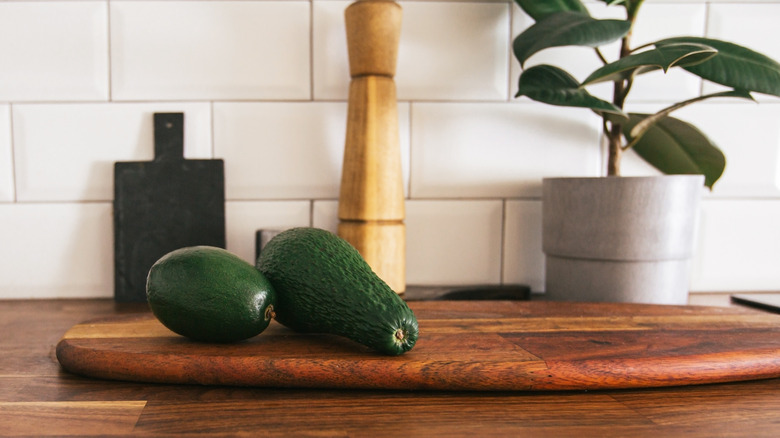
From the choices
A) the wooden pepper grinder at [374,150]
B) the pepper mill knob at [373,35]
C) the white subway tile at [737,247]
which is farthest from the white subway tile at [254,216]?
the white subway tile at [737,247]

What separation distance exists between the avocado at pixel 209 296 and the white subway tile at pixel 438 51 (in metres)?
0.40

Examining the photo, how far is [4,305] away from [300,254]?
55cm

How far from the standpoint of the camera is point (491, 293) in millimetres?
739

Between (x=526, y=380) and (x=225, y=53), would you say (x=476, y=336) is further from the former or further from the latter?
(x=225, y=53)

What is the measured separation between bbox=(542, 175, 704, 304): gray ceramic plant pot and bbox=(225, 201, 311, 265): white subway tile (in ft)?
1.23

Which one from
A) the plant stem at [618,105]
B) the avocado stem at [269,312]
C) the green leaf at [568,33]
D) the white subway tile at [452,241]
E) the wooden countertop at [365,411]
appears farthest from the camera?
the white subway tile at [452,241]

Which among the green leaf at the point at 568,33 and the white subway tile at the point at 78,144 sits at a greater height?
the green leaf at the point at 568,33

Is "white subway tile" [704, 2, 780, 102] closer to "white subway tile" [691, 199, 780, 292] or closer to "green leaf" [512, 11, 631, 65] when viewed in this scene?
"white subway tile" [691, 199, 780, 292]

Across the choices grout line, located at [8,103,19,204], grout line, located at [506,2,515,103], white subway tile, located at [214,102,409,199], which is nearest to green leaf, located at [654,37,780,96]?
grout line, located at [506,2,515,103]

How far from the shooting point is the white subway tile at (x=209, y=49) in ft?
2.39

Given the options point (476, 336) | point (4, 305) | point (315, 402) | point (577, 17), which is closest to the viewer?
point (315, 402)

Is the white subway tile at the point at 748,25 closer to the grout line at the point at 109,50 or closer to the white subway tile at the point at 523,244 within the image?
the white subway tile at the point at 523,244

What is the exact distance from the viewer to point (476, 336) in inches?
18.7

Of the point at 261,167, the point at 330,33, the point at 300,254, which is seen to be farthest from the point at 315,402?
the point at 330,33
